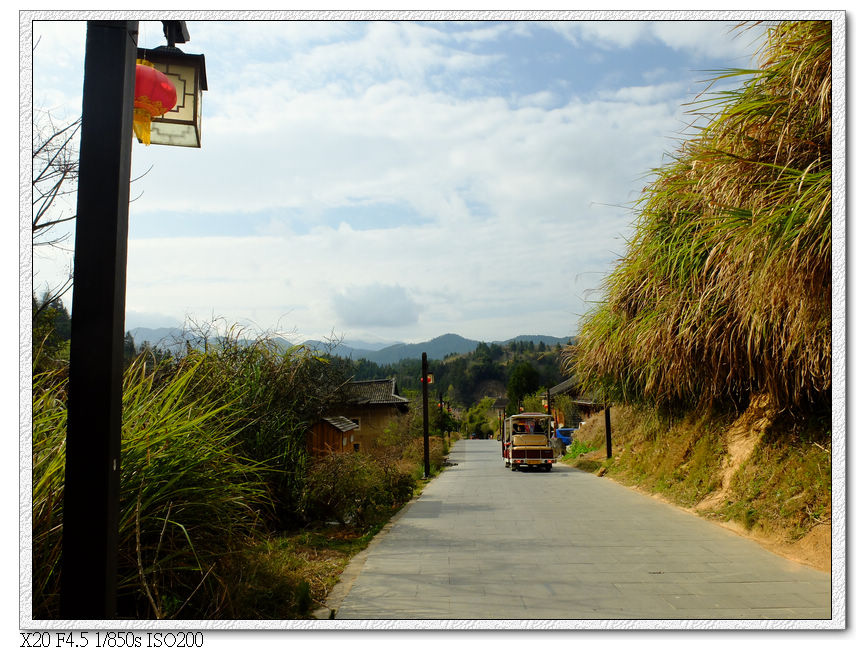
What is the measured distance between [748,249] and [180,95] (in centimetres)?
400

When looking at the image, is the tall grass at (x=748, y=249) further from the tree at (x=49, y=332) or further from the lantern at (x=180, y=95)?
the tree at (x=49, y=332)

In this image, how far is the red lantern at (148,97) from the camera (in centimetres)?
278

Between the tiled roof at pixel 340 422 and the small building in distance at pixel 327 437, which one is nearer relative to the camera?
the small building in distance at pixel 327 437

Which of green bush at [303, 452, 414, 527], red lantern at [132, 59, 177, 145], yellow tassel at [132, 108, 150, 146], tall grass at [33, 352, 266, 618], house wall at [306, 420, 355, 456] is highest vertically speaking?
red lantern at [132, 59, 177, 145]

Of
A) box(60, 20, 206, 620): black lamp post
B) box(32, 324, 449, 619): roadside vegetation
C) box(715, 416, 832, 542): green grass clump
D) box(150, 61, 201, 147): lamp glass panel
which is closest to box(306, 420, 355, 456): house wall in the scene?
box(32, 324, 449, 619): roadside vegetation

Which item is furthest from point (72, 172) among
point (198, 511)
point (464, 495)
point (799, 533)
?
point (464, 495)

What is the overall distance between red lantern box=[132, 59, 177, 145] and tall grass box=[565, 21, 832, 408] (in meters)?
3.74

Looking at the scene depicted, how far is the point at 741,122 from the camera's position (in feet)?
15.8

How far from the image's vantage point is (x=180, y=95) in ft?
10.1

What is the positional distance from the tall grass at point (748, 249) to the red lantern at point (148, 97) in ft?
12.3

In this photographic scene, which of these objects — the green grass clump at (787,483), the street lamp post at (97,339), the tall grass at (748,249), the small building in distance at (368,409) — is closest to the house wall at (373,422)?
the small building in distance at (368,409)

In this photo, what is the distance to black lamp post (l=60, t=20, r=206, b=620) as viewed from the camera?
2066 millimetres

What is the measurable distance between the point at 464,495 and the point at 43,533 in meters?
10.3

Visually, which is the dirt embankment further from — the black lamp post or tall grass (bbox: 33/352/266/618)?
the black lamp post
